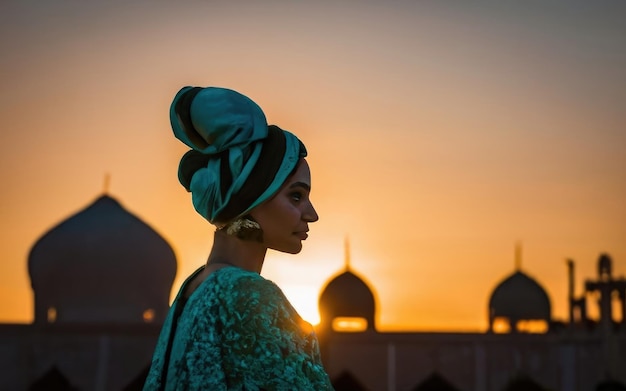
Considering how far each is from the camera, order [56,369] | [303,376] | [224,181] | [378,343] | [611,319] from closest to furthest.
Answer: [303,376]
[224,181]
[56,369]
[378,343]
[611,319]

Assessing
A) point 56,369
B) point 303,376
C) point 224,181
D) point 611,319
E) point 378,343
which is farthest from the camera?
point 611,319

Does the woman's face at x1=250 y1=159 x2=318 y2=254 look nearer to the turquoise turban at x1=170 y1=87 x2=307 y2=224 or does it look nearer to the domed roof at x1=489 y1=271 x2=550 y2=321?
the turquoise turban at x1=170 y1=87 x2=307 y2=224

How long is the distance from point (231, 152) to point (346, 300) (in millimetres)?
24840

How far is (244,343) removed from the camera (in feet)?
6.23

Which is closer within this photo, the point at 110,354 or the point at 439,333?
the point at 110,354

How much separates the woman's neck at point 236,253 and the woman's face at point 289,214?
3 cm

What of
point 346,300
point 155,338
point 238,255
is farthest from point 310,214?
point 346,300

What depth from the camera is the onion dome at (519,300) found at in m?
29.3

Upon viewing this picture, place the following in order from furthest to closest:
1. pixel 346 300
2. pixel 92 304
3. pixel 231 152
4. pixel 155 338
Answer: pixel 346 300, pixel 92 304, pixel 155 338, pixel 231 152

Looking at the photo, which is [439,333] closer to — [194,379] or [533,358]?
[533,358]

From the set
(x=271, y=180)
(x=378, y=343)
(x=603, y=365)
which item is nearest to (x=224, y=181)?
(x=271, y=180)

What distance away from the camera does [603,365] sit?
26625 millimetres

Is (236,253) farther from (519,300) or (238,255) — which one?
(519,300)

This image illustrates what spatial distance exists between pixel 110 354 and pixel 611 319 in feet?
35.7
